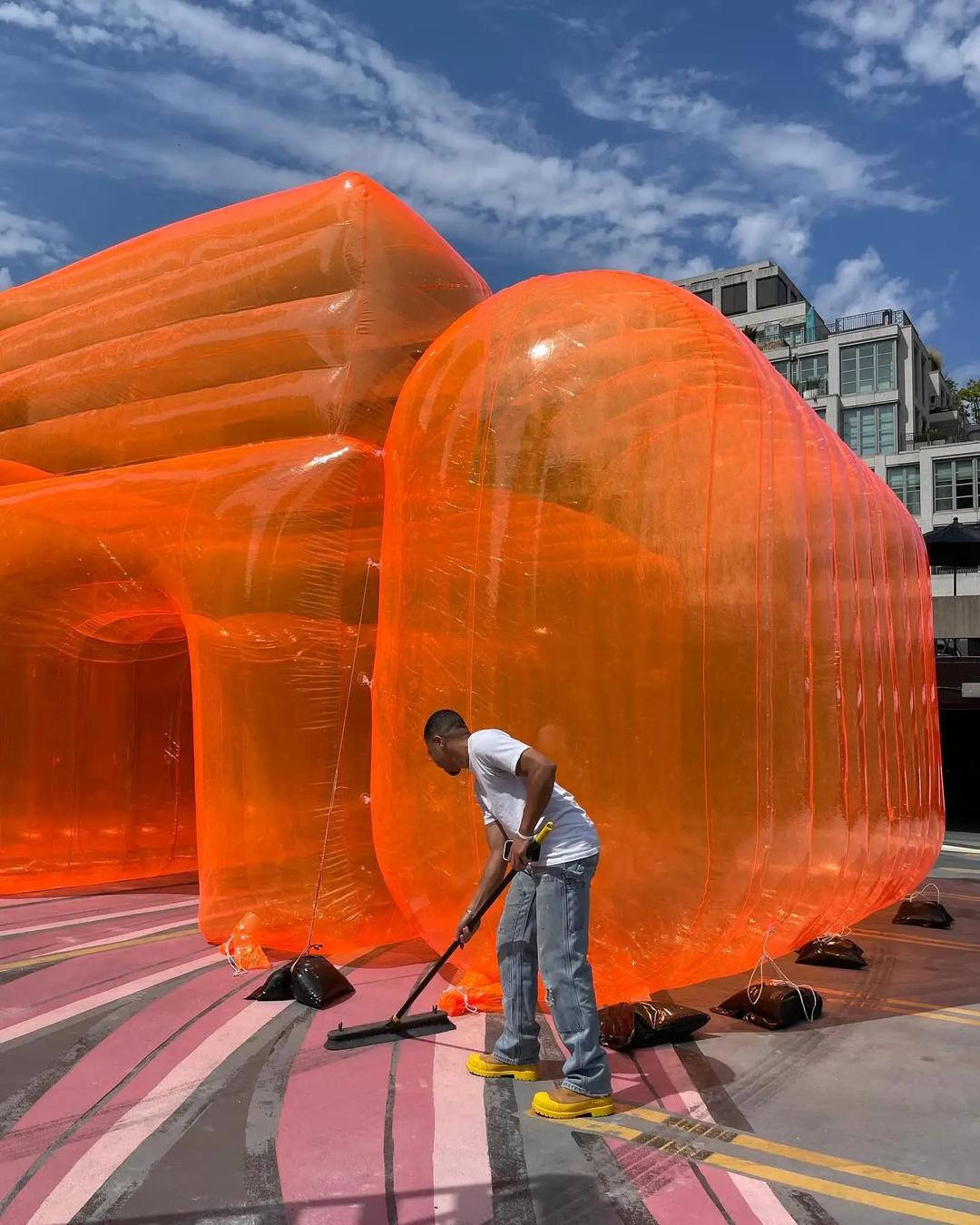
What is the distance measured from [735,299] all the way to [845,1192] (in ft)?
167

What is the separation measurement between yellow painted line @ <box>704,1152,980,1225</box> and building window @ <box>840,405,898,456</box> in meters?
41.5

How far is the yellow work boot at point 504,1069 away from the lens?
3.95 metres

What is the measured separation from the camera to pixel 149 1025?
4.74 meters

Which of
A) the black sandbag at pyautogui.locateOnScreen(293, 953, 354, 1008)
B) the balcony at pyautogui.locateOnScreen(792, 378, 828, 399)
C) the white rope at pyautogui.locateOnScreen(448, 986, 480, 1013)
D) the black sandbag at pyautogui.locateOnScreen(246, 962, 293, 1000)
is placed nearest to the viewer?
the white rope at pyautogui.locateOnScreen(448, 986, 480, 1013)

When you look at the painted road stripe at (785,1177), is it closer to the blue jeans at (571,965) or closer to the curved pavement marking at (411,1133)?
the blue jeans at (571,965)

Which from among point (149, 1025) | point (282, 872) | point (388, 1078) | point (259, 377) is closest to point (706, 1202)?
point (388, 1078)

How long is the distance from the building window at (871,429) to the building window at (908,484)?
122 cm

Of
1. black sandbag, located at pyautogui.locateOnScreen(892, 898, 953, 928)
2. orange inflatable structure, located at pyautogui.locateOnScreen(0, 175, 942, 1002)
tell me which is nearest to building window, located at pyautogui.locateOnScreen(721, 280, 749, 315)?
orange inflatable structure, located at pyautogui.locateOnScreen(0, 175, 942, 1002)

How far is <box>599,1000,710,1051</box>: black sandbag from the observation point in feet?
14.0

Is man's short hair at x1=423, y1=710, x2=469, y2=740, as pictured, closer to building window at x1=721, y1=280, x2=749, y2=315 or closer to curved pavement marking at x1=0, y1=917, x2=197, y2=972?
curved pavement marking at x1=0, y1=917, x2=197, y2=972

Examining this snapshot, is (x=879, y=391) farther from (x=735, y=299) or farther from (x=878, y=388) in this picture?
(x=735, y=299)

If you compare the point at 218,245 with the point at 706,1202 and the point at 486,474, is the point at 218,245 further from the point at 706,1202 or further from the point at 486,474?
the point at 706,1202

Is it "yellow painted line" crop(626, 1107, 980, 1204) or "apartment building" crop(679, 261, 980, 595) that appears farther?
"apartment building" crop(679, 261, 980, 595)

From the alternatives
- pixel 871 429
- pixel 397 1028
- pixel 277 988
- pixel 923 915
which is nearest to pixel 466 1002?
pixel 397 1028
